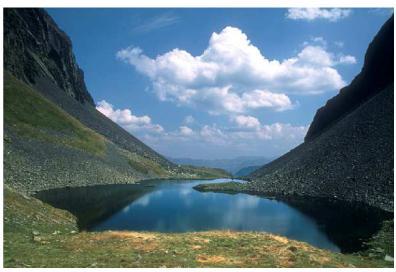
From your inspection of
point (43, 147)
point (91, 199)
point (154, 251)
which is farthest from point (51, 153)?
point (154, 251)

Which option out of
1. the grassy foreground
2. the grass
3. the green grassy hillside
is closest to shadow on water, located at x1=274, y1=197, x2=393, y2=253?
the grassy foreground

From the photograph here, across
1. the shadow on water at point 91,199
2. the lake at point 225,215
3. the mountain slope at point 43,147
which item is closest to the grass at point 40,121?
the mountain slope at point 43,147

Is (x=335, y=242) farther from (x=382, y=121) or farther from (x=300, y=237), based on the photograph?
(x=382, y=121)

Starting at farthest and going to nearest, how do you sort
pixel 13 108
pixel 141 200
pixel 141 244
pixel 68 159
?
1. pixel 13 108
2. pixel 68 159
3. pixel 141 200
4. pixel 141 244

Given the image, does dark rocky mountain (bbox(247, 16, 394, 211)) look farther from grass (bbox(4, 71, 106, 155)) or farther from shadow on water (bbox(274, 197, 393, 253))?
grass (bbox(4, 71, 106, 155))

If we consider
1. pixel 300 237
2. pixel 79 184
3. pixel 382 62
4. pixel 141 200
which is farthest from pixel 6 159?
pixel 382 62

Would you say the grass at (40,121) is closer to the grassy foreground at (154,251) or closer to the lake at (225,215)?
the lake at (225,215)
